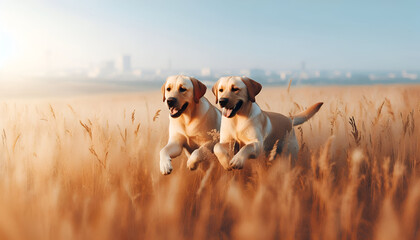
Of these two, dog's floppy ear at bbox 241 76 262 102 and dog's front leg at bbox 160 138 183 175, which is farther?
dog's floppy ear at bbox 241 76 262 102

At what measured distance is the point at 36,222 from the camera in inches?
90.5

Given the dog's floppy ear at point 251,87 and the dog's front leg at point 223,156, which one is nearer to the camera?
the dog's front leg at point 223,156

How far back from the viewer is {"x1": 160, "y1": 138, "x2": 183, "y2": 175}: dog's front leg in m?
2.88

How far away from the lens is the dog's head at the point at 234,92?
2.94 meters

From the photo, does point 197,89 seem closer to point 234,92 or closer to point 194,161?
point 234,92

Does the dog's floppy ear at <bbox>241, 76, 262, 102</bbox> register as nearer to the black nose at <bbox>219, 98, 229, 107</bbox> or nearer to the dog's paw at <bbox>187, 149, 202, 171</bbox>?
the black nose at <bbox>219, 98, 229, 107</bbox>

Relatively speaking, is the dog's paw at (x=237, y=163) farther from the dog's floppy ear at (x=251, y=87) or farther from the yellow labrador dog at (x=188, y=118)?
the dog's floppy ear at (x=251, y=87)

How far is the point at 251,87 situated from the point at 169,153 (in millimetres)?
840

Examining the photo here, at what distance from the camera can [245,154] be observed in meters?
2.81

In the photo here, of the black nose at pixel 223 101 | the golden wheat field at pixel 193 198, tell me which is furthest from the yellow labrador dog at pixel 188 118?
the black nose at pixel 223 101

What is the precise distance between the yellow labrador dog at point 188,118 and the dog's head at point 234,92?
0.23m

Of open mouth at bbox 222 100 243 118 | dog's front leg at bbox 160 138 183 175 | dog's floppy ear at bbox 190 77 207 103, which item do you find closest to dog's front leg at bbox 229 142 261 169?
open mouth at bbox 222 100 243 118

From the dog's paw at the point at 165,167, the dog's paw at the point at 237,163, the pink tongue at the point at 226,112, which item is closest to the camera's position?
the dog's paw at the point at 237,163

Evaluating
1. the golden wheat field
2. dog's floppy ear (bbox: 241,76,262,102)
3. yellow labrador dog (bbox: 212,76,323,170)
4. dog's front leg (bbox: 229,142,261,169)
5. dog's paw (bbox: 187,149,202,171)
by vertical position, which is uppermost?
dog's floppy ear (bbox: 241,76,262,102)
